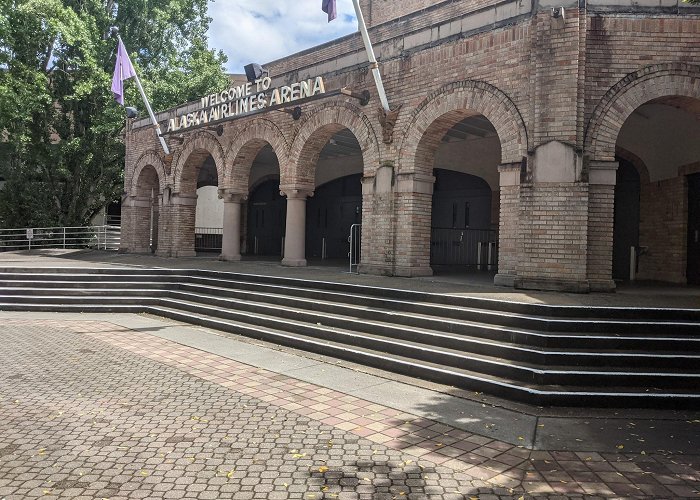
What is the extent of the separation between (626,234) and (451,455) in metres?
10.3

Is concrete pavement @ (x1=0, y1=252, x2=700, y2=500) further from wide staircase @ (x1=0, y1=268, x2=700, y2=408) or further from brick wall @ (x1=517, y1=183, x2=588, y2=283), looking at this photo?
brick wall @ (x1=517, y1=183, x2=588, y2=283)

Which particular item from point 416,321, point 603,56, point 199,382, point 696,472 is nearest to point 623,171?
point 603,56

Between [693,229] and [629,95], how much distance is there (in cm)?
400

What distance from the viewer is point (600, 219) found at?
29.0ft

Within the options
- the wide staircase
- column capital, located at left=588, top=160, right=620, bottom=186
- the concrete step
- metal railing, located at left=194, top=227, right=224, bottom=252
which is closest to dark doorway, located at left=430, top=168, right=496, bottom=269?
column capital, located at left=588, top=160, right=620, bottom=186

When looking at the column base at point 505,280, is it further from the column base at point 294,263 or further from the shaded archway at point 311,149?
the column base at point 294,263

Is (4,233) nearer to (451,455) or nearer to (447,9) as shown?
(447,9)

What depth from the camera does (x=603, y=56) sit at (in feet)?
29.1

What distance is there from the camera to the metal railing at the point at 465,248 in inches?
598

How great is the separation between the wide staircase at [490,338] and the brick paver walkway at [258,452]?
127cm

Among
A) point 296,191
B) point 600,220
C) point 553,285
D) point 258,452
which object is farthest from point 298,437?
point 296,191

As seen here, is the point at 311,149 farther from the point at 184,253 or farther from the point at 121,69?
the point at 121,69

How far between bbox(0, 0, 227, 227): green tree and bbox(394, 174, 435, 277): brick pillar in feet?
54.0

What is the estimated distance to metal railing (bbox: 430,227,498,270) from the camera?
15.2 meters
